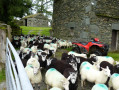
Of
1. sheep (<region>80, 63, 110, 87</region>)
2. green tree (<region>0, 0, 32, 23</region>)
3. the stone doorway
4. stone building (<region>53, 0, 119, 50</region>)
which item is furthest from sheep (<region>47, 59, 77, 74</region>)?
green tree (<region>0, 0, 32, 23</region>)

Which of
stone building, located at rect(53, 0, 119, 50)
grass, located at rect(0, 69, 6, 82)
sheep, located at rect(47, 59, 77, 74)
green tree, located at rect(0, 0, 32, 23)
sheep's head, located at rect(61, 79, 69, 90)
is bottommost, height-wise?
grass, located at rect(0, 69, 6, 82)

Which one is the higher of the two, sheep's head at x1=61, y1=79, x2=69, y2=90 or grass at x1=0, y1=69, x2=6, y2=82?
sheep's head at x1=61, y1=79, x2=69, y2=90

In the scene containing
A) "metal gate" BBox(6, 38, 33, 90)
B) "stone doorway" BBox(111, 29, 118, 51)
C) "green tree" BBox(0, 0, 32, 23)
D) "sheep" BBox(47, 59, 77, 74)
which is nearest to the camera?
"metal gate" BBox(6, 38, 33, 90)

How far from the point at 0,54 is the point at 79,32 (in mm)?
7181

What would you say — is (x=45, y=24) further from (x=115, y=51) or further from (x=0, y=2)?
(x=115, y=51)

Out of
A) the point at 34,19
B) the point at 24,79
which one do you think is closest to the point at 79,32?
the point at 24,79

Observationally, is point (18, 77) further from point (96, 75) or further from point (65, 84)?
point (96, 75)

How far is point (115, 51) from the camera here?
9.91 metres

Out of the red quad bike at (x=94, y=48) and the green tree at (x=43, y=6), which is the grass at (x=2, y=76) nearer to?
the red quad bike at (x=94, y=48)

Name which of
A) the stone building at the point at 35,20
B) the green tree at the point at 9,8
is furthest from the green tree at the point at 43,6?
the green tree at the point at 9,8

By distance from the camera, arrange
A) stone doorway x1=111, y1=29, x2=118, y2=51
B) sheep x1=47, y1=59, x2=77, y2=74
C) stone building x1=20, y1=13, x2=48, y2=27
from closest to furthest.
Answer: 1. sheep x1=47, y1=59, x2=77, y2=74
2. stone doorway x1=111, y1=29, x2=118, y2=51
3. stone building x1=20, y1=13, x2=48, y2=27

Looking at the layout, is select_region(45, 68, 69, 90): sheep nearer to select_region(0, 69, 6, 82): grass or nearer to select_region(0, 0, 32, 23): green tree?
select_region(0, 69, 6, 82): grass

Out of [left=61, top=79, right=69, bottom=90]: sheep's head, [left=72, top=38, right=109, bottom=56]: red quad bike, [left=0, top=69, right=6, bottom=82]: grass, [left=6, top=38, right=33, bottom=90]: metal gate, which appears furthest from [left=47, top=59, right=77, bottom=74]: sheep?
[left=72, top=38, right=109, bottom=56]: red quad bike

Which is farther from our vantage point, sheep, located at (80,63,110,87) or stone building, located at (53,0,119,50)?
stone building, located at (53,0,119,50)
